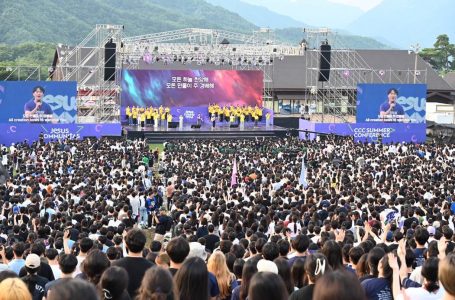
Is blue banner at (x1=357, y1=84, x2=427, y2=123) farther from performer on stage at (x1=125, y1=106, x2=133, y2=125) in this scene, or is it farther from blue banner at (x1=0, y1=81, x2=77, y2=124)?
blue banner at (x1=0, y1=81, x2=77, y2=124)

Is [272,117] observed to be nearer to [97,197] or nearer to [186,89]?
[186,89]

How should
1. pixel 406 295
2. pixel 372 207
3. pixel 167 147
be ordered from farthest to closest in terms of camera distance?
pixel 167 147
pixel 372 207
pixel 406 295

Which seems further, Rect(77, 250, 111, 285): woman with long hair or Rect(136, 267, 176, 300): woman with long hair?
Rect(77, 250, 111, 285): woman with long hair

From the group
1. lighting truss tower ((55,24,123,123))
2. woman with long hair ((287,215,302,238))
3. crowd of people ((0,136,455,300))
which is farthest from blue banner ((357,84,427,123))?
woman with long hair ((287,215,302,238))

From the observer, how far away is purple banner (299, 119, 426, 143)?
35.2 meters

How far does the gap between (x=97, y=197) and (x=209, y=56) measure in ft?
75.2

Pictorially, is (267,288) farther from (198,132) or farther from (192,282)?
(198,132)

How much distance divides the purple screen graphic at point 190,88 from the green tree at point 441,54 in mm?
36423

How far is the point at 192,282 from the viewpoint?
4688 mm

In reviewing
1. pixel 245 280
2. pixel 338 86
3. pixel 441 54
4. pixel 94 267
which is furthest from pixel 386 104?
pixel 441 54

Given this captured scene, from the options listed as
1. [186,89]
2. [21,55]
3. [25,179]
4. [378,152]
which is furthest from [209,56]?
[21,55]

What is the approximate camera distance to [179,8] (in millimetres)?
188250

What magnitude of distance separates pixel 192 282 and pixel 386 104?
32.7m

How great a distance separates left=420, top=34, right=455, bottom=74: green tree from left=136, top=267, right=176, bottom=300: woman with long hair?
7158cm
